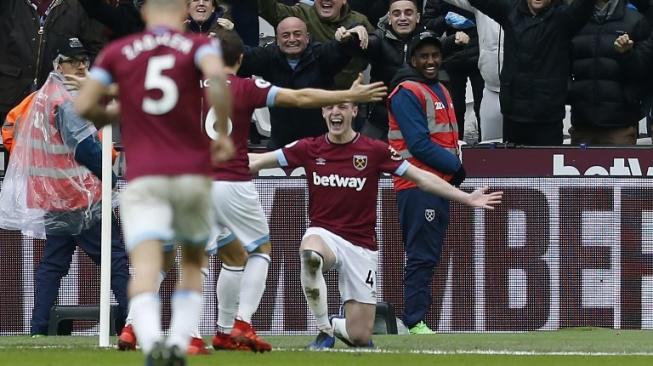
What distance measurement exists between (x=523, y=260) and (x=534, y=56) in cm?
181

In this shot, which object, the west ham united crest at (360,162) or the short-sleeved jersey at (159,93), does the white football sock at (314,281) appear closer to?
the west ham united crest at (360,162)

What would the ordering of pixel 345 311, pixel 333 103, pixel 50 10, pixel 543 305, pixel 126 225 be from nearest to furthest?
pixel 126 225 < pixel 333 103 < pixel 345 311 < pixel 543 305 < pixel 50 10

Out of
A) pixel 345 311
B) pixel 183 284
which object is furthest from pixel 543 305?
pixel 183 284

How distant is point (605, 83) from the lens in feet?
51.3

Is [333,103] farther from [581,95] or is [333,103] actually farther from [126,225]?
[581,95]

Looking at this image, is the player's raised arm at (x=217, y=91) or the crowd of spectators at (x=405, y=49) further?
the crowd of spectators at (x=405, y=49)

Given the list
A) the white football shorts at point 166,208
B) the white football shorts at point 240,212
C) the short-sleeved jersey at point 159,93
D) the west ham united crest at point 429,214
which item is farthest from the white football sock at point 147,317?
the west ham united crest at point 429,214

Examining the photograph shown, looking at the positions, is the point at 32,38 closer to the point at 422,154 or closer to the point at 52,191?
the point at 52,191

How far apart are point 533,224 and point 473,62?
2.23 metres

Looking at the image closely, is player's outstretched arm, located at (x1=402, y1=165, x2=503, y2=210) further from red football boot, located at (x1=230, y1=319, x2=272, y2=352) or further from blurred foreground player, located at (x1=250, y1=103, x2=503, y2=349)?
red football boot, located at (x1=230, y1=319, x2=272, y2=352)

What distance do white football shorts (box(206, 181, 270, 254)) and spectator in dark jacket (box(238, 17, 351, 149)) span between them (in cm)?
378

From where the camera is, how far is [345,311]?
12727 millimetres

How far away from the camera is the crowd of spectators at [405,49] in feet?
50.7

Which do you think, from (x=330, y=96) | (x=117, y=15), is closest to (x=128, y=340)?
(x=330, y=96)
